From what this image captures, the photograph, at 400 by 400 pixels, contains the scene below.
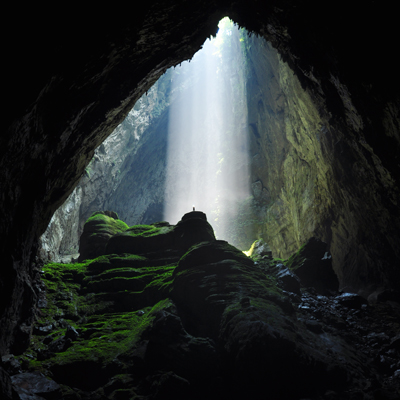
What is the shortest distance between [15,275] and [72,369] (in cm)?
324

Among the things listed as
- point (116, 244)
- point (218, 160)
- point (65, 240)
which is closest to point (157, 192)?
point (218, 160)

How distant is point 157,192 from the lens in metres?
47.7

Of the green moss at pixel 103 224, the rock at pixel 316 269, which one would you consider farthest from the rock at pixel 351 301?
the green moss at pixel 103 224

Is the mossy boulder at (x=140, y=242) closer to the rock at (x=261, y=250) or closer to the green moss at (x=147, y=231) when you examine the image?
the green moss at (x=147, y=231)

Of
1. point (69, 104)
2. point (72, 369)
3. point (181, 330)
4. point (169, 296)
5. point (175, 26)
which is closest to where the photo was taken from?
point (72, 369)

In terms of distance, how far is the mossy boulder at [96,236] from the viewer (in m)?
20.1

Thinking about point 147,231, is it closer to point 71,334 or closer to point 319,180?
point 71,334

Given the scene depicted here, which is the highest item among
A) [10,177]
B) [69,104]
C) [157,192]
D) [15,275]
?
[157,192]

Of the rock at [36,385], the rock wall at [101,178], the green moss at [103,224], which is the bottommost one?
the rock at [36,385]

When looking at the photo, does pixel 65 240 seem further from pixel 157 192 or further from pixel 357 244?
pixel 357 244

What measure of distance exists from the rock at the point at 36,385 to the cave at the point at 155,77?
801mm

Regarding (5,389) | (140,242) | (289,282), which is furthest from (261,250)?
(5,389)

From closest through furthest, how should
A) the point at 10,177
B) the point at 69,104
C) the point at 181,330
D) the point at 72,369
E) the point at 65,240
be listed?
the point at 10,177, the point at 72,369, the point at 69,104, the point at 181,330, the point at 65,240

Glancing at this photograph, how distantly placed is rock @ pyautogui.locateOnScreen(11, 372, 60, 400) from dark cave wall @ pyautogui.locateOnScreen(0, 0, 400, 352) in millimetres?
1463
